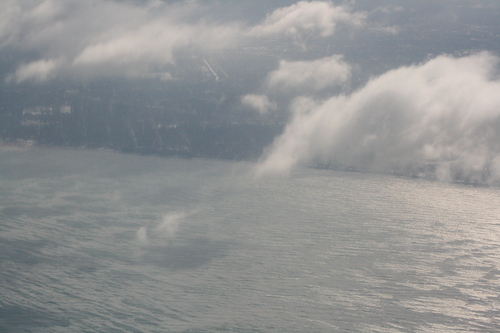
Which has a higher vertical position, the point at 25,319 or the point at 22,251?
the point at 22,251

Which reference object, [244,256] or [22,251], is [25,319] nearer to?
[22,251]

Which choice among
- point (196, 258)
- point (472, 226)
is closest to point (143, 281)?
point (196, 258)

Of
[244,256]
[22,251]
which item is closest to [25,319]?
[22,251]

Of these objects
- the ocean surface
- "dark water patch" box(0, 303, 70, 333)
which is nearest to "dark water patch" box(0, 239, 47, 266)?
the ocean surface

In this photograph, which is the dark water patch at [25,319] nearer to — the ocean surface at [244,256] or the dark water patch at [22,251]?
the ocean surface at [244,256]

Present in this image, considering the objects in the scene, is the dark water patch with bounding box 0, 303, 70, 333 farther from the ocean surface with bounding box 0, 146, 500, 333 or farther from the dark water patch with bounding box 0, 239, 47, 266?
the dark water patch with bounding box 0, 239, 47, 266

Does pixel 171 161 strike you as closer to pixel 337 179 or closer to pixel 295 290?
pixel 337 179

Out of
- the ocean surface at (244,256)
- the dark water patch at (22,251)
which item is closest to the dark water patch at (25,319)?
the ocean surface at (244,256)

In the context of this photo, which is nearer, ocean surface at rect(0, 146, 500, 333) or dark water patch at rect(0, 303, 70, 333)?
dark water patch at rect(0, 303, 70, 333)

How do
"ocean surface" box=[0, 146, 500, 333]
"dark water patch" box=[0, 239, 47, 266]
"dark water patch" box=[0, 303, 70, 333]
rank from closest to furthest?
1. "dark water patch" box=[0, 303, 70, 333]
2. "ocean surface" box=[0, 146, 500, 333]
3. "dark water patch" box=[0, 239, 47, 266]

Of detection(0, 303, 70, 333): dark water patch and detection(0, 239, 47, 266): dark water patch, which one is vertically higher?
detection(0, 239, 47, 266): dark water patch
